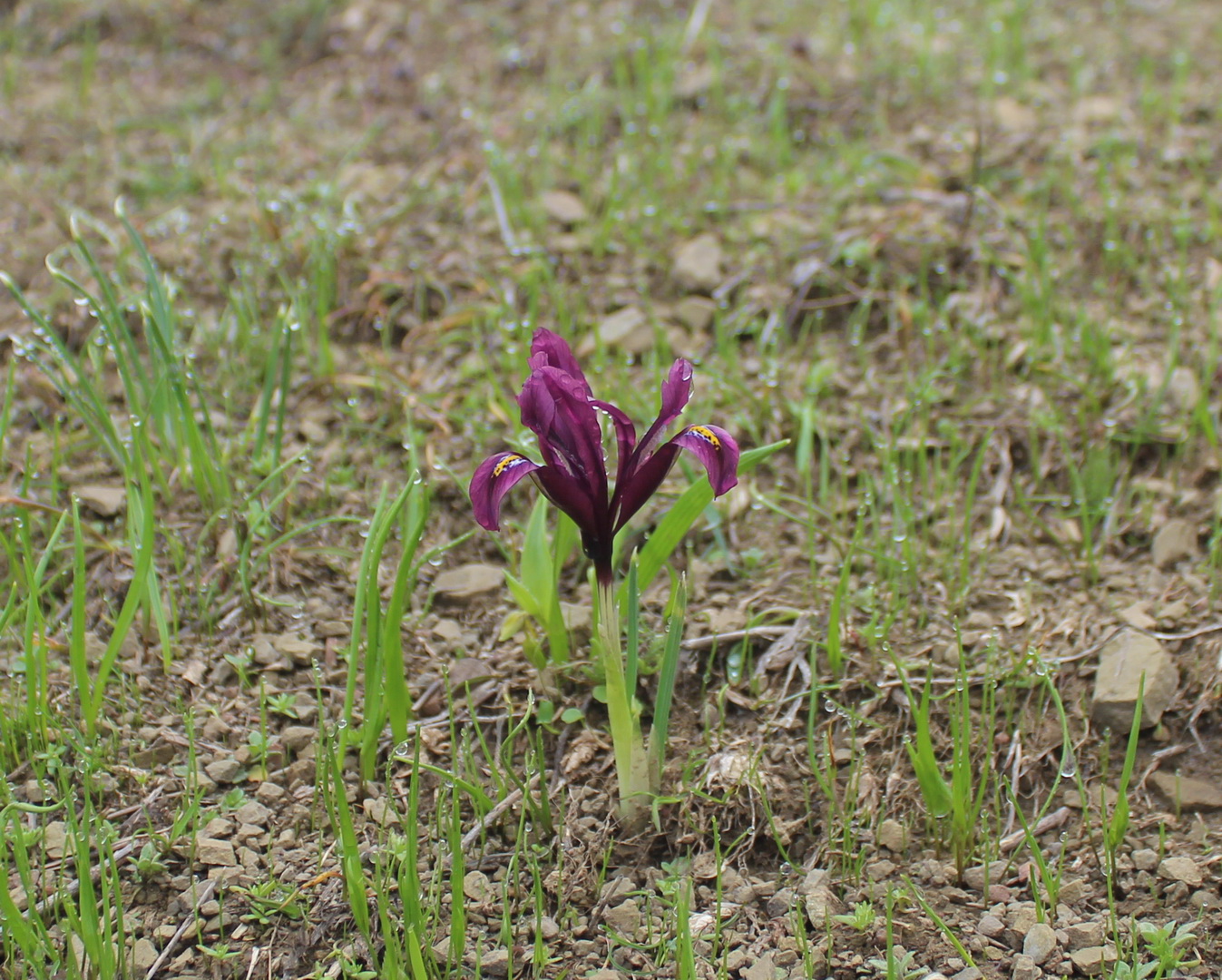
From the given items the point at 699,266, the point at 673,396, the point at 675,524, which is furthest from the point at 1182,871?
the point at 699,266

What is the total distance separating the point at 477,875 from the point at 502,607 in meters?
0.71

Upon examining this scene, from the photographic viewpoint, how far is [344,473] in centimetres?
283

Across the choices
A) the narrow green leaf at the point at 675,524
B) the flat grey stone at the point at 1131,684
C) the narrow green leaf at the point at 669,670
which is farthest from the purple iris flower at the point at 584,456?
the flat grey stone at the point at 1131,684

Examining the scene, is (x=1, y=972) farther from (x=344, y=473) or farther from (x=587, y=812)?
(x=344, y=473)

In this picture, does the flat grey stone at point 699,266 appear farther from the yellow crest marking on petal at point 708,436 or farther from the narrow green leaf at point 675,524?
the yellow crest marking on petal at point 708,436

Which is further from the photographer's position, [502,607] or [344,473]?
[344,473]

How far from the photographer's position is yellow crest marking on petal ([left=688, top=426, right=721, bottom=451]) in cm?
176

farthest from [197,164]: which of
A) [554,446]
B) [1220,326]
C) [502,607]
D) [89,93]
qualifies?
[1220,326]

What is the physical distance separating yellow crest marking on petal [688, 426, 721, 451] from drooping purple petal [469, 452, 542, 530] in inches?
9.9

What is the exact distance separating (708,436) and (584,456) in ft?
0.64

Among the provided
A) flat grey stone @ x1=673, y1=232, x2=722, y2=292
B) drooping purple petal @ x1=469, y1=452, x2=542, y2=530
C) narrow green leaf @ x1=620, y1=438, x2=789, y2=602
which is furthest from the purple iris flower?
flat grey stone @ x1=673, y1=232, x2=722, y2=292

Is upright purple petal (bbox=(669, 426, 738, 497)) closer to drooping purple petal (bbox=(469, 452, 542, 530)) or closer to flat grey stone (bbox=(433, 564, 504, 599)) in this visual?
drooping purple petal (bbox=(469, 452, 542, 530))

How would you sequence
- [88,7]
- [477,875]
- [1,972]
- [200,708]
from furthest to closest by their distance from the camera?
[88,7], [200,708], [477,875], [1,972]

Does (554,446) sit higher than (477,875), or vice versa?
(554,446)
